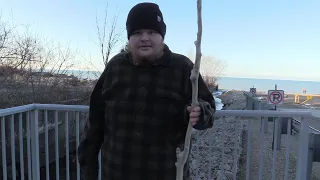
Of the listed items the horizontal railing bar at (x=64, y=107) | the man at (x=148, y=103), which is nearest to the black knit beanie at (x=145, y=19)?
the man at (x=148, y=103)

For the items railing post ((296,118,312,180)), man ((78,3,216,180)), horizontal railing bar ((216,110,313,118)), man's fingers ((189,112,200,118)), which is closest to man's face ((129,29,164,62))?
man ((78,3,216,180))

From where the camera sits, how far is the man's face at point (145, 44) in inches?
54.9

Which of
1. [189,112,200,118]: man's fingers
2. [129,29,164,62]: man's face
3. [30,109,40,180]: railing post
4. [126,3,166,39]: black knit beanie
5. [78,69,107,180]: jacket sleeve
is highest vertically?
[126,3,166,39]: black knit beanie

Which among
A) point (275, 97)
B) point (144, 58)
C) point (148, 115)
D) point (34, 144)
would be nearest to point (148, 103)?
point (148, 115)

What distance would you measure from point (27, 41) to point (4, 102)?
1.73 meters

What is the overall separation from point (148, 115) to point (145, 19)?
48 cm

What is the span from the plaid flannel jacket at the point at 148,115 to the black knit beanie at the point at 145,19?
0.15 m

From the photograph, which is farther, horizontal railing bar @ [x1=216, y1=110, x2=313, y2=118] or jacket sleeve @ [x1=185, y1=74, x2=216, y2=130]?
horizontal railing bar @ [x1=216, y1=110, x2=313, y2=118]

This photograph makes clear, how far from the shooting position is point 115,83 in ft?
4.93

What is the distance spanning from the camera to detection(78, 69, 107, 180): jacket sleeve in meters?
1.62

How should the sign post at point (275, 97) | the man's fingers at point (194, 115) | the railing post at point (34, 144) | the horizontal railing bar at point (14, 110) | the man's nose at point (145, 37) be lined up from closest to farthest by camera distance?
the man's fingers at point (194, 115), the man's nose at point (145, 37), the horizontal railing bar at point (14, 110), the railing post at point (34, 144), the sign post at point (275, 97)

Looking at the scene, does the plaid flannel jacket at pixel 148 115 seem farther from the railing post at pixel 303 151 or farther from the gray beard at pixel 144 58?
the railing post at pixel 303 151

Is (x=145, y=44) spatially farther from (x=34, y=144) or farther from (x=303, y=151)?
(x=34, y=144)

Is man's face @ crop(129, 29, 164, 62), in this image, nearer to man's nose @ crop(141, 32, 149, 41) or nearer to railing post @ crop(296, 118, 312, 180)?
man's nose @ crop(141, 32, 149, 41)
